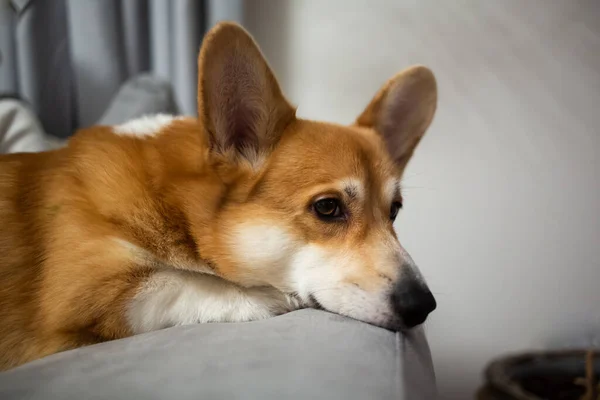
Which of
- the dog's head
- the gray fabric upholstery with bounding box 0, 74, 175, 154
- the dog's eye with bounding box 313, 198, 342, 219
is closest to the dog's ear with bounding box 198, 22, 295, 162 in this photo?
the dog's head

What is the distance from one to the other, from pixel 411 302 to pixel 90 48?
1.49 metres

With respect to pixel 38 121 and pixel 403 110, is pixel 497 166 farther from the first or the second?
pixel 38 121

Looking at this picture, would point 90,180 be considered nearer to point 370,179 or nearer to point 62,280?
point 62,280

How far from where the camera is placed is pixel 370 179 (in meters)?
0.94

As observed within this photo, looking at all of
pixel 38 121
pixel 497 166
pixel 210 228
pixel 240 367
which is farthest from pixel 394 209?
pixel 38 121

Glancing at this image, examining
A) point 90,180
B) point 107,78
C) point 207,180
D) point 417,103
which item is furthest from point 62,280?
point 107,78

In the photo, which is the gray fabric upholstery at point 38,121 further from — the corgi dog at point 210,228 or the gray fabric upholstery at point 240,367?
the gray fabric upholstery at point 240,367

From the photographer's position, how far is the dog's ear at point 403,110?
1153mm

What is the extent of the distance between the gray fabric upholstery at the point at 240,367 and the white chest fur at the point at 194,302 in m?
0.08

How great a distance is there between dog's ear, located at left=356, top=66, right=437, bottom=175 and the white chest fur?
54cm

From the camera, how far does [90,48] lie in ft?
5.49

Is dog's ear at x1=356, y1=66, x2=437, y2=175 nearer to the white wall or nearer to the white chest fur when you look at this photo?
the white chest fur

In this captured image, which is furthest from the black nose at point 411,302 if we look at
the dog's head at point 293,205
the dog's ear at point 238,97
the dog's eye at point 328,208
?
the dog's ear at point 238,97

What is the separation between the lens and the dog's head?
82 centimetres
